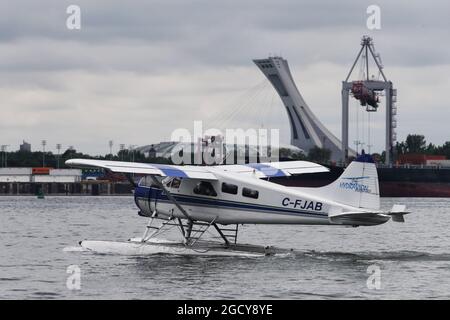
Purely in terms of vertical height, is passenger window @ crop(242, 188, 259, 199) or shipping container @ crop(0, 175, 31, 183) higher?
passenger window @ crop(242, 188, 259, 199)

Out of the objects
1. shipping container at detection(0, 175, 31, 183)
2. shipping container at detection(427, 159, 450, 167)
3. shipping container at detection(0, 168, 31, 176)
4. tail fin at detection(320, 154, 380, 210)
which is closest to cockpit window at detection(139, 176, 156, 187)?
tail fin at detection(320, 154, 380, 210)

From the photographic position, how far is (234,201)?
2742cm

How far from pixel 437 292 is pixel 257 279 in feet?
13.0

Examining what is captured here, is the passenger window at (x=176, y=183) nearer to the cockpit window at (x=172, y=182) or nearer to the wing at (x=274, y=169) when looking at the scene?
the cockpit window at (x=172, y=182)

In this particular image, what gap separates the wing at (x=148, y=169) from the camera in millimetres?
25902

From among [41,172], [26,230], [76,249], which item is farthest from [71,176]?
[76,249]

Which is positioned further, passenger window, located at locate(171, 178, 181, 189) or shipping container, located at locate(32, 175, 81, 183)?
shipping container, located at locate(32, 175, 81, 183)

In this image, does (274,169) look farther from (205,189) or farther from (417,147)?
(417,147)

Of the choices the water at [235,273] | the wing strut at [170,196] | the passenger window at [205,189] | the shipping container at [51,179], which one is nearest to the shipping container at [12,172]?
the shipping container at [51,179]

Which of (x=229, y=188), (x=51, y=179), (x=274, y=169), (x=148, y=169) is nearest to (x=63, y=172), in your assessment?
(x=51, y=179)

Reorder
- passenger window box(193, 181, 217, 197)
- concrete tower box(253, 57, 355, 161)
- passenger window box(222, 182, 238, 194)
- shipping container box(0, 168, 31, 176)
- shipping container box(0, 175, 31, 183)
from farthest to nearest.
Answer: concrete tower box(253, 57, 355, 161) < shipping container box(0, 168, 31, 176) < shipping container box(0, 175, 31, 183) < passenger window box(193, 181, 217, 197) < passenger window box(222, 182, 238, 194)

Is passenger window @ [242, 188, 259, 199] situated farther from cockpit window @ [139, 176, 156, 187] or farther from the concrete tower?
the concrete tower

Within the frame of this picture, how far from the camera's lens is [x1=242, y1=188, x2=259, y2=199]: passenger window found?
27.2 metres

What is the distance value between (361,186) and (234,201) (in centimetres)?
331
